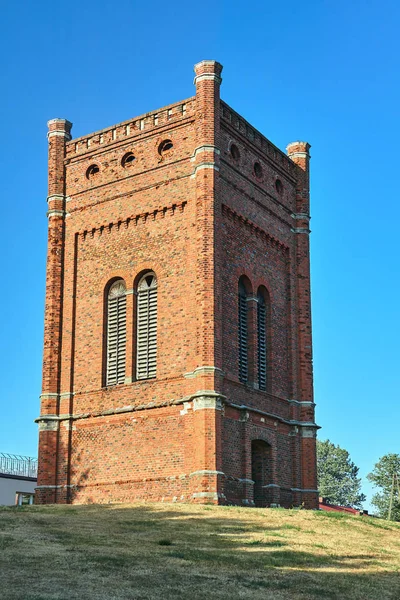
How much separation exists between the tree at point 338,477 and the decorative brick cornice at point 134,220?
72.1 m

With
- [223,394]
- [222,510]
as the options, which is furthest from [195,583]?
[223,394]

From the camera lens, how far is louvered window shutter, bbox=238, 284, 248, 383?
30.1 m

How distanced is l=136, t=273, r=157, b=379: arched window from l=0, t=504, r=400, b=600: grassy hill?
6.12 metres

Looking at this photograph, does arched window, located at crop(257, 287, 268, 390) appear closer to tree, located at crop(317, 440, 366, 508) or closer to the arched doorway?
the arched doorway

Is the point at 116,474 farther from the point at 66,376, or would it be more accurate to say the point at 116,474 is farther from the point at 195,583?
the point at 195,583

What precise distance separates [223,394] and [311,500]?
6.23 meters

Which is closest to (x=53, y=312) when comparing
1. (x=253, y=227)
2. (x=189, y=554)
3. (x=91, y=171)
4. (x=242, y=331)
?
(x=91, y=171)

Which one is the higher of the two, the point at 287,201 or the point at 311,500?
the point at 287,201

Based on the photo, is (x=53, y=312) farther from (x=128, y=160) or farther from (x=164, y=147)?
(x=164, y=147)

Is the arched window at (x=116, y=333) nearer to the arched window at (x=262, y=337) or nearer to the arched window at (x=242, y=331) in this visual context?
the arched window at (x=242, y=331)

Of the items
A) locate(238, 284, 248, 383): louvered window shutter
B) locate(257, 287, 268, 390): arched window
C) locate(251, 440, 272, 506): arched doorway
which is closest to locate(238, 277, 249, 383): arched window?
locate(238, 284, 248, 383): louvered window shutter

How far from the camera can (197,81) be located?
29875mm

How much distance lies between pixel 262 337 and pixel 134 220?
5914 mm

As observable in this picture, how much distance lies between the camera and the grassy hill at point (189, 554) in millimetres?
14195
